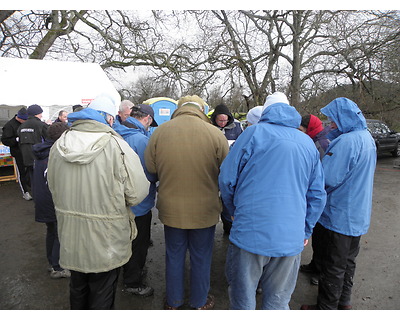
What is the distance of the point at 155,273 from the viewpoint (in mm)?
3312

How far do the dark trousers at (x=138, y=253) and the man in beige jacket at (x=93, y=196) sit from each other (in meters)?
0.67

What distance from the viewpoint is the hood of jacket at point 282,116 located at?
1826mm

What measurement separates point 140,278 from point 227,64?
10.3 meters

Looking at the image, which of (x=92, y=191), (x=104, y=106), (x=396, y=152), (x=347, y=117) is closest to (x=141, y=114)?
(x=104, y=106)

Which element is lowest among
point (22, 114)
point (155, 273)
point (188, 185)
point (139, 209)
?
point (155, 273)

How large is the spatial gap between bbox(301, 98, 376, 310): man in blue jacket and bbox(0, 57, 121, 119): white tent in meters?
6.28

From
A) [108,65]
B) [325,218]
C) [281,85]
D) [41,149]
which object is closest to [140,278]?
[41,149]

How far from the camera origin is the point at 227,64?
38.0ft

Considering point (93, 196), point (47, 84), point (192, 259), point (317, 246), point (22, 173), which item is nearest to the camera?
point (93, 196)

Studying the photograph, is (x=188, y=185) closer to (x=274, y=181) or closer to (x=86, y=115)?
(x=274, y=181)

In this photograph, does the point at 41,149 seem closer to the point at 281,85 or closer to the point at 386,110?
the point at 281,85

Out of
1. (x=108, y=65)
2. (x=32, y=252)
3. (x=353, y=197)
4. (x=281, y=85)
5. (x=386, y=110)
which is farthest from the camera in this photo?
(x=386, y=110)

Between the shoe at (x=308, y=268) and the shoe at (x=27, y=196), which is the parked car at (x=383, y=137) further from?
Result: the shoe at (x=27, y=196)

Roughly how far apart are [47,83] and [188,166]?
7243mm
